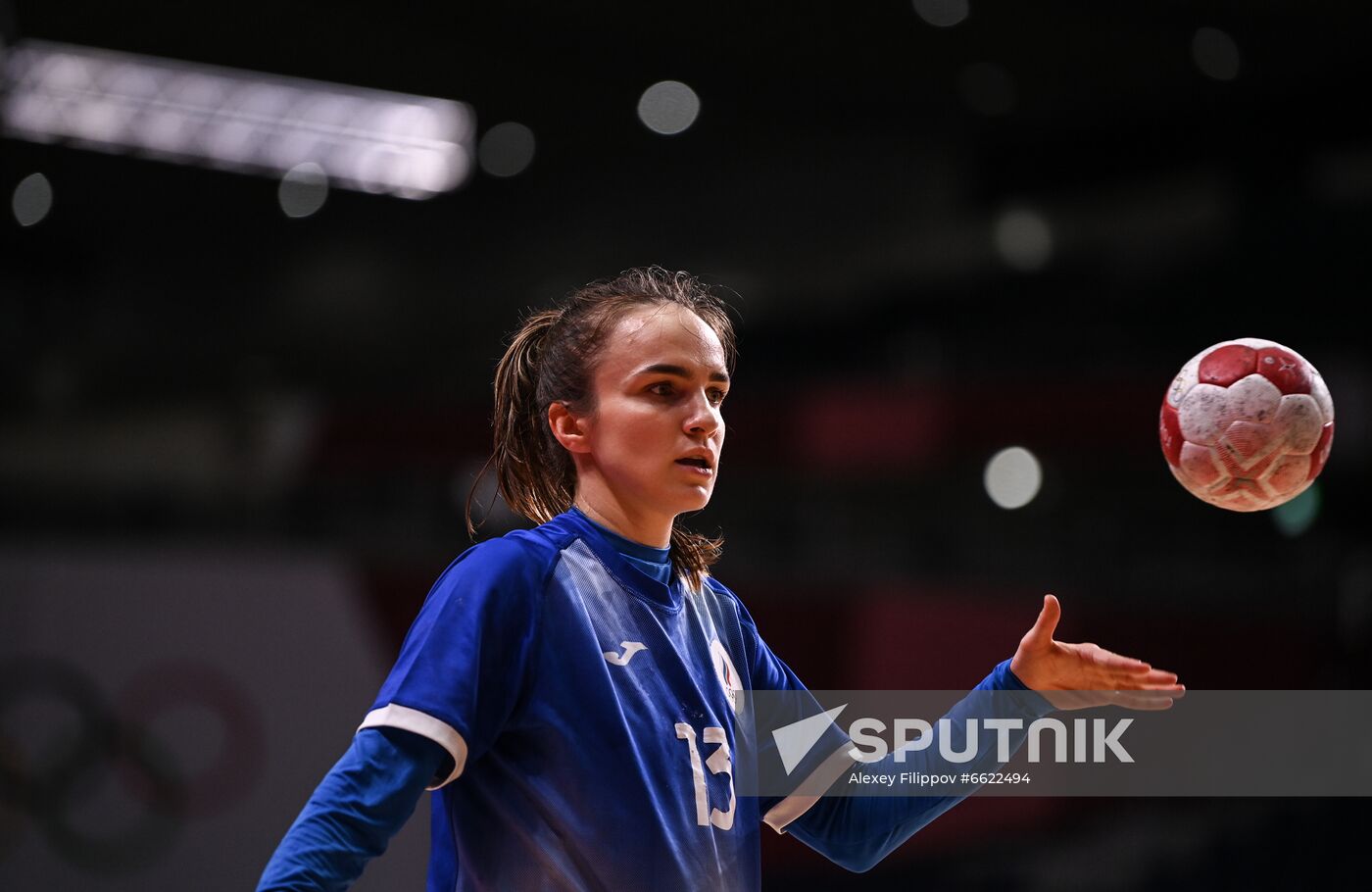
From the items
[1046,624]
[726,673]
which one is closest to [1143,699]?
[1046,624]

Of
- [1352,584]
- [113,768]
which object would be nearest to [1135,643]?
[1352,584]

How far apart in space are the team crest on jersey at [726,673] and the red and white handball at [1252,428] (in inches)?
41.7

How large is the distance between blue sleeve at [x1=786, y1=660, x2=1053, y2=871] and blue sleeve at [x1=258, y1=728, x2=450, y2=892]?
3.07 ft

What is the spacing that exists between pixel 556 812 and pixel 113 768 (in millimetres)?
6228

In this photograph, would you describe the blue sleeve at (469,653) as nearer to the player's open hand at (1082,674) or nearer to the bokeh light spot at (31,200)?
the player's open hand at (1082,674)

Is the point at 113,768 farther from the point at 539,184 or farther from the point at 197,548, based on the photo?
the point at 539,184

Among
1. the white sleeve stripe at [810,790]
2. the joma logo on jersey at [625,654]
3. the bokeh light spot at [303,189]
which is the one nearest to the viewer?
the joma logo on jersey at [625,654]

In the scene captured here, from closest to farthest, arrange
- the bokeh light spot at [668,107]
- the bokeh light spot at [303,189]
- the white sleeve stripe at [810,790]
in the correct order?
1. the white sleeve stripe at [810,790]
2. the bokeh light spot at [303,189]
3. the bokeh light spot at [668,107]

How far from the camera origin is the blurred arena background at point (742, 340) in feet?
25.0

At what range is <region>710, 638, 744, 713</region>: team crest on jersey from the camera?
234 centimetres

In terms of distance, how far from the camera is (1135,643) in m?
8.46

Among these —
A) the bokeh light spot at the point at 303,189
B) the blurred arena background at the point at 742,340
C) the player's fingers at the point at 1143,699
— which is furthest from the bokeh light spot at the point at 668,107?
the player's fingers at the point at 1143,699

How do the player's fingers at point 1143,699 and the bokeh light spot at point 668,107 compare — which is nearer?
the player's fingers at point 1143,699

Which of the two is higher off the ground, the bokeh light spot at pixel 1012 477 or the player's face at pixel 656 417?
the bokeh light spot at pixel 1012 477
